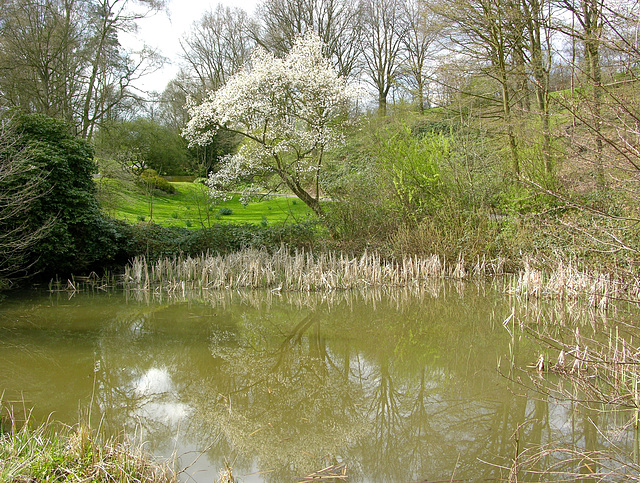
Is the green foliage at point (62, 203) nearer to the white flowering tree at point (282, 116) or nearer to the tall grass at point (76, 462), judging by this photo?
the white flowering tree at point (282, 116)

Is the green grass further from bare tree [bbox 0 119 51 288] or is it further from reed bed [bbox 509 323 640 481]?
bare tree [bbox 0 119 51 288]

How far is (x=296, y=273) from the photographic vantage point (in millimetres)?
9727

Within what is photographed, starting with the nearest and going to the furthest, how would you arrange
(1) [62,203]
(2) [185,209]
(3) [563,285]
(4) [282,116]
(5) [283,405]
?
(5) [283,405] → (3) [563,285] → (1) [62,203] → (4) [282,116] → (2) [185,209]

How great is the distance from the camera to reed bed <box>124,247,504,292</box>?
381 inches

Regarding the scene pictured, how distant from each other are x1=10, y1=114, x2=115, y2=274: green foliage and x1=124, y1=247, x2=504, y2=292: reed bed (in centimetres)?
109

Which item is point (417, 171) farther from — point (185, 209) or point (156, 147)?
point (156, 147)

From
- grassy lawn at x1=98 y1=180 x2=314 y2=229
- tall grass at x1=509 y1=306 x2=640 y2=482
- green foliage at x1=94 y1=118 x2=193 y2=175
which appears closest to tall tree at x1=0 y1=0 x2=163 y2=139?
grassy lawn at x1=98 y1=180 x2=314 y2=229

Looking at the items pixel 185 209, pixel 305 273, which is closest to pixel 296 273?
pixel 305 273

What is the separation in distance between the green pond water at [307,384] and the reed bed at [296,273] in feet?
5.08

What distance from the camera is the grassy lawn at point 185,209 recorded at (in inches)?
572

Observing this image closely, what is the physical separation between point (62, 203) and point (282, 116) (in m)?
6.62

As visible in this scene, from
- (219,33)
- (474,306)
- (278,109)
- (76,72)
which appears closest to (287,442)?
(474,306)

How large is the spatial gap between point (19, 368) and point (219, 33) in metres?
27.9

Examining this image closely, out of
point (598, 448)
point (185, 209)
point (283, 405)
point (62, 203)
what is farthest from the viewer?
point (185, 209)
